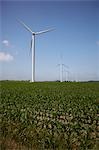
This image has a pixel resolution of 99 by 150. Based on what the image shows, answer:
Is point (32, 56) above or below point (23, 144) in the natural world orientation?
above

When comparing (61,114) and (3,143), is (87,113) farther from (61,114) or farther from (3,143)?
(3,143)

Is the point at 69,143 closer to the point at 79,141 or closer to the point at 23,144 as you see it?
the point at 79,141

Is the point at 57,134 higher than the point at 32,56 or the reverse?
the reverse

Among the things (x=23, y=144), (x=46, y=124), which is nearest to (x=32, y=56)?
(x=46, y=124)

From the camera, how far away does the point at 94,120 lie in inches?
447

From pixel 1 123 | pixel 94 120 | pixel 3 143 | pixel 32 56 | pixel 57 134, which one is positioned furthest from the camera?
pixel 32 56

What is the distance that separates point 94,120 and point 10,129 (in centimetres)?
437

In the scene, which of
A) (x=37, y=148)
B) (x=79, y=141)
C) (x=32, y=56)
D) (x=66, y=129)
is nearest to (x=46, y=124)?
(x=66, y=129)

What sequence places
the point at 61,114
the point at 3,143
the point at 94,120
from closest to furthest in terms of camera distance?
the point at 3,143 → the point at 94,120 → the point at 61,114

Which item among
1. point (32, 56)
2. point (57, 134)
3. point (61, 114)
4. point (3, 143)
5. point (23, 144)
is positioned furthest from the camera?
point (32, 56)

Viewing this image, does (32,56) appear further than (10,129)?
Yes

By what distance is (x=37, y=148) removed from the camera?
6.75 m

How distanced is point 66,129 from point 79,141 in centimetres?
99

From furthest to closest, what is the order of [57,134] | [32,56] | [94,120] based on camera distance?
1. [32,56]
2. [94,120]
3. [57,134]
